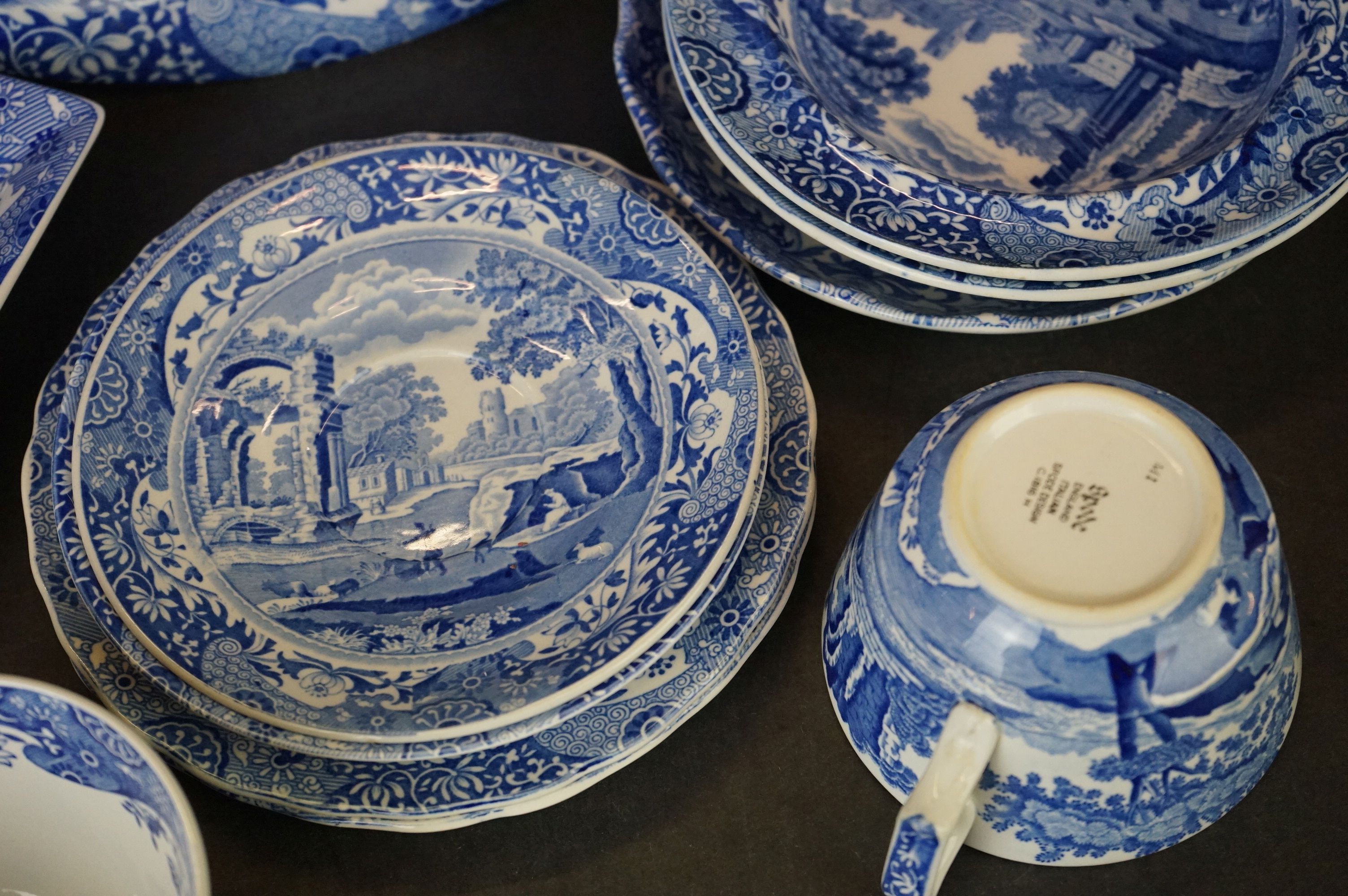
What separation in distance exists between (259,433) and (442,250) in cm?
16

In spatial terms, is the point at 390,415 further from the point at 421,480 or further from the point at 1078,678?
the point at 1078,678

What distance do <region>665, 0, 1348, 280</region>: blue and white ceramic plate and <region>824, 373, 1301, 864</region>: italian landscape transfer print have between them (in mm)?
121

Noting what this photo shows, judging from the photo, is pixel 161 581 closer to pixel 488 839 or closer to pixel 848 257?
pixel 488 839

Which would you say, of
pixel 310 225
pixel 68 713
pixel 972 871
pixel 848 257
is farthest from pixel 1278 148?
pixel 68 713

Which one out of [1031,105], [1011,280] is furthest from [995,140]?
[1011,280]

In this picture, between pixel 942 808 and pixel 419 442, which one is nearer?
pixel 942 808

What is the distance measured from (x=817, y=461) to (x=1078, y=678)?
30 cm

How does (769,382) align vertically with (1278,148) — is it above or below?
below

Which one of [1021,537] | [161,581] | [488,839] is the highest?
[1021,537]

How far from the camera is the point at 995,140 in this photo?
2.60 ft

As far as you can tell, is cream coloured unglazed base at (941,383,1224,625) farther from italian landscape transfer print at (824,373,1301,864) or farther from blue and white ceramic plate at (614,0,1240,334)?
blue and white ceramic plate at (614,0,1240,334)

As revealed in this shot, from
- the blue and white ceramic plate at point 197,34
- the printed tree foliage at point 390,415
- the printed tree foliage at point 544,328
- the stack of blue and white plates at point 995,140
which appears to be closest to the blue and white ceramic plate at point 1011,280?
the stack of blue and white plates at point 995,140

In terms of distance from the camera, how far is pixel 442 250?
0.77 m

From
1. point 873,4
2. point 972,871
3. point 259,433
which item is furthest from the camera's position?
point 873,4
